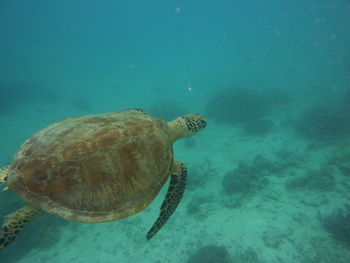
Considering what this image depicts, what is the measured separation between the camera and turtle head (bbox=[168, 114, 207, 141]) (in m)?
4.67

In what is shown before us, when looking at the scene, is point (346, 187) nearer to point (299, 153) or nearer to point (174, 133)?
point (299, 153)

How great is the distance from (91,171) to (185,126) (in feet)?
8.57

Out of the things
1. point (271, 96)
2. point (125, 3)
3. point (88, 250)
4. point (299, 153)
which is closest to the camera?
point (88, 250)

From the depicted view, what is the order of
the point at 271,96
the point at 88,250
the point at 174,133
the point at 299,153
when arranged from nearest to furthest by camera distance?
the point at 174,133, the point at 88,250, the point at 299,153, the point at 271,96

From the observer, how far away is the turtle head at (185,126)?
4.67 m

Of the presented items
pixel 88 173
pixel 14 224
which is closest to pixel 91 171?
pixel 88 173

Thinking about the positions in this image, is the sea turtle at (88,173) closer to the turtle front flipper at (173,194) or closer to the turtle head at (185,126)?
the turtle front flipper at (173,194)

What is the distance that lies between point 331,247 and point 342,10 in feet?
466

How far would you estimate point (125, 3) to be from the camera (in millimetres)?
114125

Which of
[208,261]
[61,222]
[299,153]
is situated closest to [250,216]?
[208,261]

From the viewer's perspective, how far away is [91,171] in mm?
2877

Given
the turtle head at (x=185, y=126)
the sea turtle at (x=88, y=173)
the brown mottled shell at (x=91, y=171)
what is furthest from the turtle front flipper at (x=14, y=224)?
the turtle head at (x=185, y=126)

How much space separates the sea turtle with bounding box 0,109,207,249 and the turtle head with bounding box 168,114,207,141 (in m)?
1.15

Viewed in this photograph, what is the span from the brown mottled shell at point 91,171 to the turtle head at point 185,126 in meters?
1.24
